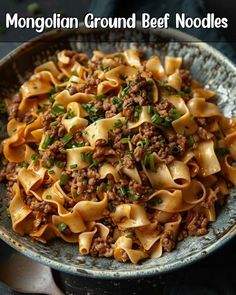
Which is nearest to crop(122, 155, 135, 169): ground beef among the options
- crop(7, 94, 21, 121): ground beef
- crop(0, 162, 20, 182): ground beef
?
crop(0, 162, 20, 182): ground beef

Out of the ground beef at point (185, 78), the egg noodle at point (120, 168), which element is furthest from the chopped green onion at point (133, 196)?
the ground beef at point (185, 78)

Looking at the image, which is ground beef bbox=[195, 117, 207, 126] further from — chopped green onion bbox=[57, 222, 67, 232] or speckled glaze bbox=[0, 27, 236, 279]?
chopped green onion bbox=[57, 222, 67, 232]

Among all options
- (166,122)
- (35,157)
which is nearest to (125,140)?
(166,122)

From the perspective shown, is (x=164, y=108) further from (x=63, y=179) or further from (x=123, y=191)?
(x=63, y=179)

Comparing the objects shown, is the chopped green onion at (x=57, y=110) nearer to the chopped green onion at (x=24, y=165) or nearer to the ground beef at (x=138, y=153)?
the chopped green onion at (x=24, y=165)

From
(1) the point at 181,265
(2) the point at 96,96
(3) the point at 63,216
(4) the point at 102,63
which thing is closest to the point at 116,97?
(2) the point at 96,96

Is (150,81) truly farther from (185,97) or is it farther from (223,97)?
(223,97)
